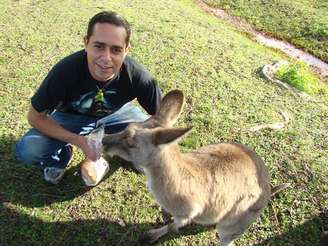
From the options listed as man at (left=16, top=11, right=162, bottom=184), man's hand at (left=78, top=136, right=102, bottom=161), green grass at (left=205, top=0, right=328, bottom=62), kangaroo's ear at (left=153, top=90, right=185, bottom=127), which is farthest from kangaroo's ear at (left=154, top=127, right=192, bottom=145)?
green grass at (left=205, top=0, right=328, bottom=62)

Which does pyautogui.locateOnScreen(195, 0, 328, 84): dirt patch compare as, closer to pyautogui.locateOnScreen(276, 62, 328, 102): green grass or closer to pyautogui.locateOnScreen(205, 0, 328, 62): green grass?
pyautogui.locateOnScreen(205, 0, 328, 62): green grass

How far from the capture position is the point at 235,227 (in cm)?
391

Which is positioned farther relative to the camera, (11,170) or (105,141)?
(11,170)

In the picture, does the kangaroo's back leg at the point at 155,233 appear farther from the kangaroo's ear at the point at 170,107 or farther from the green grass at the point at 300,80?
the green grass at the point at 300,80

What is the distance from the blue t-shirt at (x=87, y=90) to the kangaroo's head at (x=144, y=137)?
2.70ft

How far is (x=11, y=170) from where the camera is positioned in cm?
461

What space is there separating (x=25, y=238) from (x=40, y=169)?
0.88 meters

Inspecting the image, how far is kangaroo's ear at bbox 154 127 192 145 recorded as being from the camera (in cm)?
288

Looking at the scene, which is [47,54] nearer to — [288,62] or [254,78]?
[254,78]

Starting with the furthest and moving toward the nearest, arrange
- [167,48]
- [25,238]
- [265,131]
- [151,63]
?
[167,48] → [151,63] → [265,131] → [25,238]

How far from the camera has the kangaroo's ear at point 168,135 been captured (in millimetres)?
2877

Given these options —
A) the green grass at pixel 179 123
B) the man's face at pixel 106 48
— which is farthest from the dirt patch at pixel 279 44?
the man's face at pixel 106 48

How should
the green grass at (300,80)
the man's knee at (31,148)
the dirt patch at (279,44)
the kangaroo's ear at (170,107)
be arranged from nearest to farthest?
the kangaroo's ear at (170,107), the man's knee at (31,148), the green grass at (300,80), the dirt patch at (279,44)

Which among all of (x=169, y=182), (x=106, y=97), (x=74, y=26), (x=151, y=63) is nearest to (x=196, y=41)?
(x=151, y=63)
